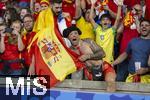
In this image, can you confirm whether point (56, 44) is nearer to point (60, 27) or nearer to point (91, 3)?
point (60, 27)

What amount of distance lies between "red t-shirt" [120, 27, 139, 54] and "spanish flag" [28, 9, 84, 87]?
0.89 metres

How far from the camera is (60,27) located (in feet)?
23.1

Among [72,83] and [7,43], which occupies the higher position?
[7,43]

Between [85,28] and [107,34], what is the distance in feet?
1.52

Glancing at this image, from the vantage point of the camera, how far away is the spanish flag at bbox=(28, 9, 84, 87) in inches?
238

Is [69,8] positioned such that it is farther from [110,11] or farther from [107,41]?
[107,41]

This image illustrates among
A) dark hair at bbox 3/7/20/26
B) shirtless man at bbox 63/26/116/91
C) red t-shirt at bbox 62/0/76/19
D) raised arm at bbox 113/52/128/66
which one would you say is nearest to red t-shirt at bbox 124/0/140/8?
red t-shirt at bbox 62/0/76/19

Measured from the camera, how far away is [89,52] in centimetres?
621

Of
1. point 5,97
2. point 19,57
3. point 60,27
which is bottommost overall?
point 5,97

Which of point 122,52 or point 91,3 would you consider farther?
point 91,3

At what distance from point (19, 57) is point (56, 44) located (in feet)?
3.04

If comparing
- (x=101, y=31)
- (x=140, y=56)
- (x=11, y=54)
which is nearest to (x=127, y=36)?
(x=101, y=31)

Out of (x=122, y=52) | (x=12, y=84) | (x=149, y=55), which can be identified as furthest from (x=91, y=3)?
(x=12, y=84)

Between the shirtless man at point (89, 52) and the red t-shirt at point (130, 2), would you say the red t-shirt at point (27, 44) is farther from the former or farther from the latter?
the red t-shirt at point (130, 2)
